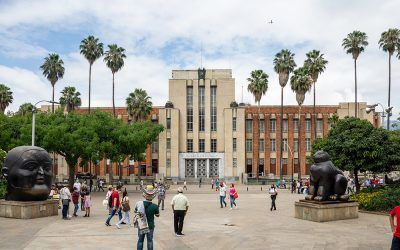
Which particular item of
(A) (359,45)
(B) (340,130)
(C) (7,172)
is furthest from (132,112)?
(C) (7,172)

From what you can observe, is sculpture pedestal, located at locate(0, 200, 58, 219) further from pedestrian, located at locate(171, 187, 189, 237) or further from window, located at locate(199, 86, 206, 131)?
window, located at locate(199, 86, 206, 131)

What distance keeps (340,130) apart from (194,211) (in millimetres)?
11598

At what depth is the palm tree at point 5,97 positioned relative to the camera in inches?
2425

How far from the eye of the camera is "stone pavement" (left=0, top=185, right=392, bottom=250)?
1338cm

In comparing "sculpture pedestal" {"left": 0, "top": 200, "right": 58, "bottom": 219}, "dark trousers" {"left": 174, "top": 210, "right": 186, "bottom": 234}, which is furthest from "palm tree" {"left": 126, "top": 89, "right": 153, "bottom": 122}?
"dark trousers" {"left": 174, "top": 210, "right": 186, "bottom": 234}

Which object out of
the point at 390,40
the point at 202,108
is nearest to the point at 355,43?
the point at 390,40

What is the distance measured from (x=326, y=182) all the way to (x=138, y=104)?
4708 cm

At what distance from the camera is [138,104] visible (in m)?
63.7

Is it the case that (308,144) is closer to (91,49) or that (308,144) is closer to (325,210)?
(91,49)

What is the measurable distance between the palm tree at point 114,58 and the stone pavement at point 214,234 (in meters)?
46.9

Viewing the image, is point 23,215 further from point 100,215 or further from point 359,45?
point 359,45

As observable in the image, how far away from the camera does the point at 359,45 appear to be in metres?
61.0

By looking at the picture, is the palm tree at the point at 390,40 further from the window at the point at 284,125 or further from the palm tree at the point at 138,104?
the palm tree at the point at 138,104

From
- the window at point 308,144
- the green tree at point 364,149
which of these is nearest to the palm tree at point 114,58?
the window at point 308,144
